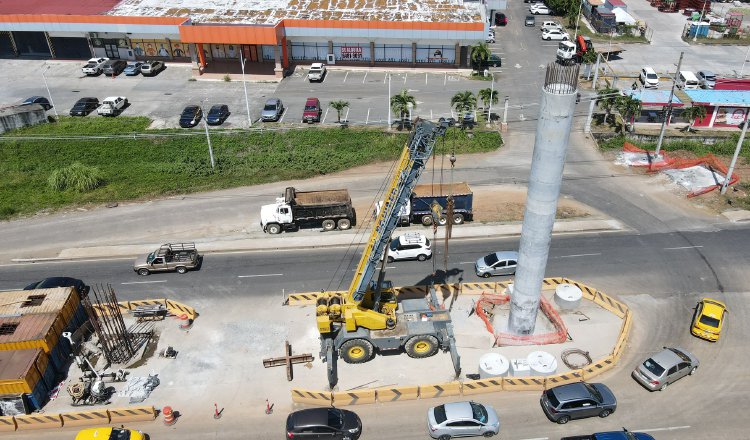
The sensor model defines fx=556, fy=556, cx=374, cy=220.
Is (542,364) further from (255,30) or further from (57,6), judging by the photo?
(57,6)

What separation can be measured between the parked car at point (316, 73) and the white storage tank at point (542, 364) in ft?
176

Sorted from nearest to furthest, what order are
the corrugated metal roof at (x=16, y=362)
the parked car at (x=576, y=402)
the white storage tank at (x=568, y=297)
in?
the parked car at (x=576, y=402)
the corrugated metal roof at (x=16, y=362)
the white storage tank at (x=568, y=297)

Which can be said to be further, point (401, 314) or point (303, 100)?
point (303, 100)

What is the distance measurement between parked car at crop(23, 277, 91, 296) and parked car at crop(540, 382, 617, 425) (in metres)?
31.2

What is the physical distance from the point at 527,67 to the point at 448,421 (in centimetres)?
6344

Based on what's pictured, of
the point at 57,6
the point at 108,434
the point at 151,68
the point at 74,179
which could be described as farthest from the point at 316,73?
the point at 108,434

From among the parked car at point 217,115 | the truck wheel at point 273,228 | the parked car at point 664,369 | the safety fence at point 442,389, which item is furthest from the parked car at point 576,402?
the parked car at point 217,115

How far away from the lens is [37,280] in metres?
42.0

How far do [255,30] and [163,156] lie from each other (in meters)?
24.1

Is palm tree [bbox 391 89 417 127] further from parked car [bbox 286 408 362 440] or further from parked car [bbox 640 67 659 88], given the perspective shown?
parked car [bbox 286 408 362 440]

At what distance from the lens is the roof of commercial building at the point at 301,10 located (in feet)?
256

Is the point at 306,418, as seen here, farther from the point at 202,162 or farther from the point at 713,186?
the point at 713,186

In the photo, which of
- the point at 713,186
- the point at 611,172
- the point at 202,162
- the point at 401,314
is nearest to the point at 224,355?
the point at 401,314

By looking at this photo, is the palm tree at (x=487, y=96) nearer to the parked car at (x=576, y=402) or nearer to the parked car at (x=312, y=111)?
the parked car at (x=312, y=111)
